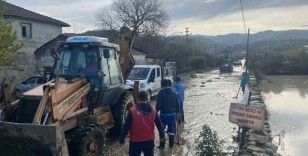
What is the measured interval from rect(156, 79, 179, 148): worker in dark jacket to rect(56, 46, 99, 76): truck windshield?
180cm

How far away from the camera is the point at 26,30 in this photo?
114 feet

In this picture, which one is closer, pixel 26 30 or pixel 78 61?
pixel 78 61

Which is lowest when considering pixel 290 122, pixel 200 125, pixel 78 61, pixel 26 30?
pixel 290 122

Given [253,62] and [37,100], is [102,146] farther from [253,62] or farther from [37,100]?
[253,62]

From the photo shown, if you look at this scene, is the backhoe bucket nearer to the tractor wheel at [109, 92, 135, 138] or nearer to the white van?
the tractor wheel at [109, 92, 135, 138]

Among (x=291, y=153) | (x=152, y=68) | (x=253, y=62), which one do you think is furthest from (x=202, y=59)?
(x=291, y=153)

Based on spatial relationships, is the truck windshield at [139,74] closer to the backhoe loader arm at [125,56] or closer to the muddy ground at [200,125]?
the muddy ground at [200,125]

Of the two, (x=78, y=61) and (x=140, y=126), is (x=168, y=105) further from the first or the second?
(x=140, y=126)

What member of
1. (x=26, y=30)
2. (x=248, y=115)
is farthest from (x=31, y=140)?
(x=26, y=30)

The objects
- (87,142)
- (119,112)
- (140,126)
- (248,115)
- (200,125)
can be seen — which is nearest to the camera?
(140,126)

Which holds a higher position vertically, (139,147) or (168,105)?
(168,105)

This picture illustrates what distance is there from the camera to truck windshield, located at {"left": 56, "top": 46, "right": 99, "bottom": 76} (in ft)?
34.9

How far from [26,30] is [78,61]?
2554 cm

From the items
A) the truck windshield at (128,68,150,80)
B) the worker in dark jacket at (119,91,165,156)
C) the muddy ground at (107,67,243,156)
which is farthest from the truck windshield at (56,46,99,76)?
the truck windshield at (128,68,150,80)
